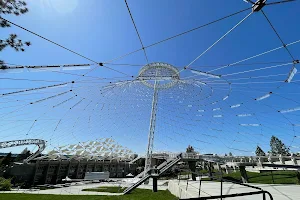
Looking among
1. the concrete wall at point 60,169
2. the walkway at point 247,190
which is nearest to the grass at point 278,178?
the walkway at point 247,190

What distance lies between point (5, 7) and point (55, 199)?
22.7 meters

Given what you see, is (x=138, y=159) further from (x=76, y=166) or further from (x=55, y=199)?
(x=55, y=199)

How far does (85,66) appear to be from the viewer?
11.6 meters

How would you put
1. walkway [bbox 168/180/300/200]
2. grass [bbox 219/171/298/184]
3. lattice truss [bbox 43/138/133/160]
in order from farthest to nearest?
lattice truss [bbox 43/138/133/160]
grass [bbox 219/171/298/184]
walkway [bbox 168/180/300/200]

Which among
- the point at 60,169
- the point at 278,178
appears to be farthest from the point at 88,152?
the point at 278,178

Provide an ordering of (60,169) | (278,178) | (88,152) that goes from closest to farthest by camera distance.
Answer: (278,178)
(60,169)
(88,152)

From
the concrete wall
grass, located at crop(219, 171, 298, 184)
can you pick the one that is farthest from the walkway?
the concrete wall

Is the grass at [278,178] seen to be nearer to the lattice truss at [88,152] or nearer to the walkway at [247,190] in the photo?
the walkway at [247,190]

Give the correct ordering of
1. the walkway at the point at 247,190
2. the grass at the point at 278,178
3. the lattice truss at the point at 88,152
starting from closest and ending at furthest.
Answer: the walkway at the point at 247,190 → the grass at the point at 278,178 → the lattice truss at the point at 88,152

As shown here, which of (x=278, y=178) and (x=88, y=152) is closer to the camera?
(x=278, y=178)

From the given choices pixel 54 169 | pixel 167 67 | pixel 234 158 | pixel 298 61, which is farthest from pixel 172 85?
pixel 54 169

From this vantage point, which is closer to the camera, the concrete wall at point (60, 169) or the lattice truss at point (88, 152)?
the concrete wall at point (60, 169)

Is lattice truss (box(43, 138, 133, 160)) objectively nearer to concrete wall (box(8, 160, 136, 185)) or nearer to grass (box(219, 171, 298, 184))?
concrete wall (box(8, 160, 136, 185))

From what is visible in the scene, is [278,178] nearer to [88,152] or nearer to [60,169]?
[60,169]
